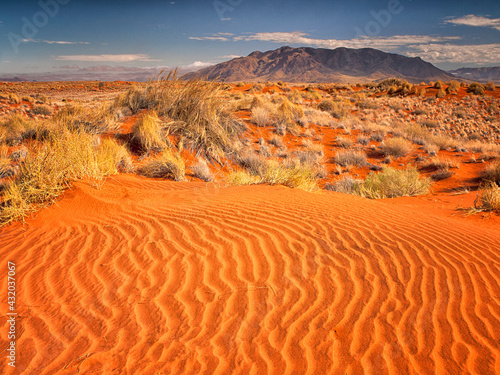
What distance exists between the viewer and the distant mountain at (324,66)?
14688 centimetres

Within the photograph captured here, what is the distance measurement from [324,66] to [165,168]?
560ft

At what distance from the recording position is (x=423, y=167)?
12320 mm

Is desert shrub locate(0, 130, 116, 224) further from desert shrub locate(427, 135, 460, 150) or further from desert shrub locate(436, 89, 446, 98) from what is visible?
desert shrub locate(436, 89, 446, 98)

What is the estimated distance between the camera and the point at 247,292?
3.24 metres

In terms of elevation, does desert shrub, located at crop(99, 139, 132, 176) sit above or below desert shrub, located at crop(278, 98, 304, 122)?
below

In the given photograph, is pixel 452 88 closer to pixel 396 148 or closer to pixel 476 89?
pixel 476 89

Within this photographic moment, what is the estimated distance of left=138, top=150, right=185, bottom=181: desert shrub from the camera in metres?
8.46

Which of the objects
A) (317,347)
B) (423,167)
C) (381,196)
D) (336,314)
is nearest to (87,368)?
(317,347)

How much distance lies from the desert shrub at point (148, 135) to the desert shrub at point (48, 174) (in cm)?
305

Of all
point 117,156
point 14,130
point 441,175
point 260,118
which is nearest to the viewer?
point 117,156

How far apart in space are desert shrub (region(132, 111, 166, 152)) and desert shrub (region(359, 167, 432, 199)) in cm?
667

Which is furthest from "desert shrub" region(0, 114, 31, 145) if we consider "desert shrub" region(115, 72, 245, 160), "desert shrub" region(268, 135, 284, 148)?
"desert shrub" region(268, 135, 284, 148)

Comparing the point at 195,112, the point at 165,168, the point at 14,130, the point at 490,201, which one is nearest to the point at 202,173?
the point at 165,168

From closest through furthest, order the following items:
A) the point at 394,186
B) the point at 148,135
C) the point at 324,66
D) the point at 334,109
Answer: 1. the point at 394,186
2. the point at 148,135
3. the point at 334,109
4. the point at 324,66
